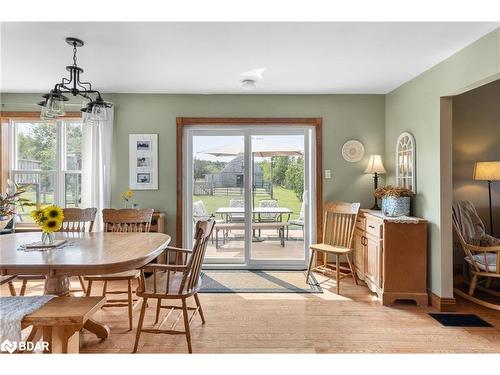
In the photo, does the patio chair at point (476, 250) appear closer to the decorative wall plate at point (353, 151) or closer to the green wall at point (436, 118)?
the green wall at point (436, 118)

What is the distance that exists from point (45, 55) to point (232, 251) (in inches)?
124

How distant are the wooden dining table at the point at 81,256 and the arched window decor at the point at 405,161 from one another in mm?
2810

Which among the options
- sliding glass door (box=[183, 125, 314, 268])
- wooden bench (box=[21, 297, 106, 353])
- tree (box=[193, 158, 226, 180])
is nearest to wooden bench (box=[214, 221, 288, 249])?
sliding glass door (box=[183, 125, 314, 268])

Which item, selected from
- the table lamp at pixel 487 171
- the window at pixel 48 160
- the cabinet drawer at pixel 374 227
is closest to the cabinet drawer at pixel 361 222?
the cabinet drawer at pixel 374 227

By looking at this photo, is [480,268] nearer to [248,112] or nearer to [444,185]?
[444,185]

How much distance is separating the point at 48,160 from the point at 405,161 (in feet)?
15.5

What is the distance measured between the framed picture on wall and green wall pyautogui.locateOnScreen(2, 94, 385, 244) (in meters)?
0.07

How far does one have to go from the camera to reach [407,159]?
3.66 meters

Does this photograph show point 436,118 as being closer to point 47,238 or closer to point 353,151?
point 353,151

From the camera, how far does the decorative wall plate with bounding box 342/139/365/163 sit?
427cm

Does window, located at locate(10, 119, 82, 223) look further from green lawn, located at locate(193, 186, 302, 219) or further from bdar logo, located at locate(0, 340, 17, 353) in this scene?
bdar logo, located at locate(0, 340, 17, 353)

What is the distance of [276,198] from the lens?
440 cm

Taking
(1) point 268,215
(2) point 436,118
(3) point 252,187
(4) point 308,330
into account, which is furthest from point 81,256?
(2) point 436,118
